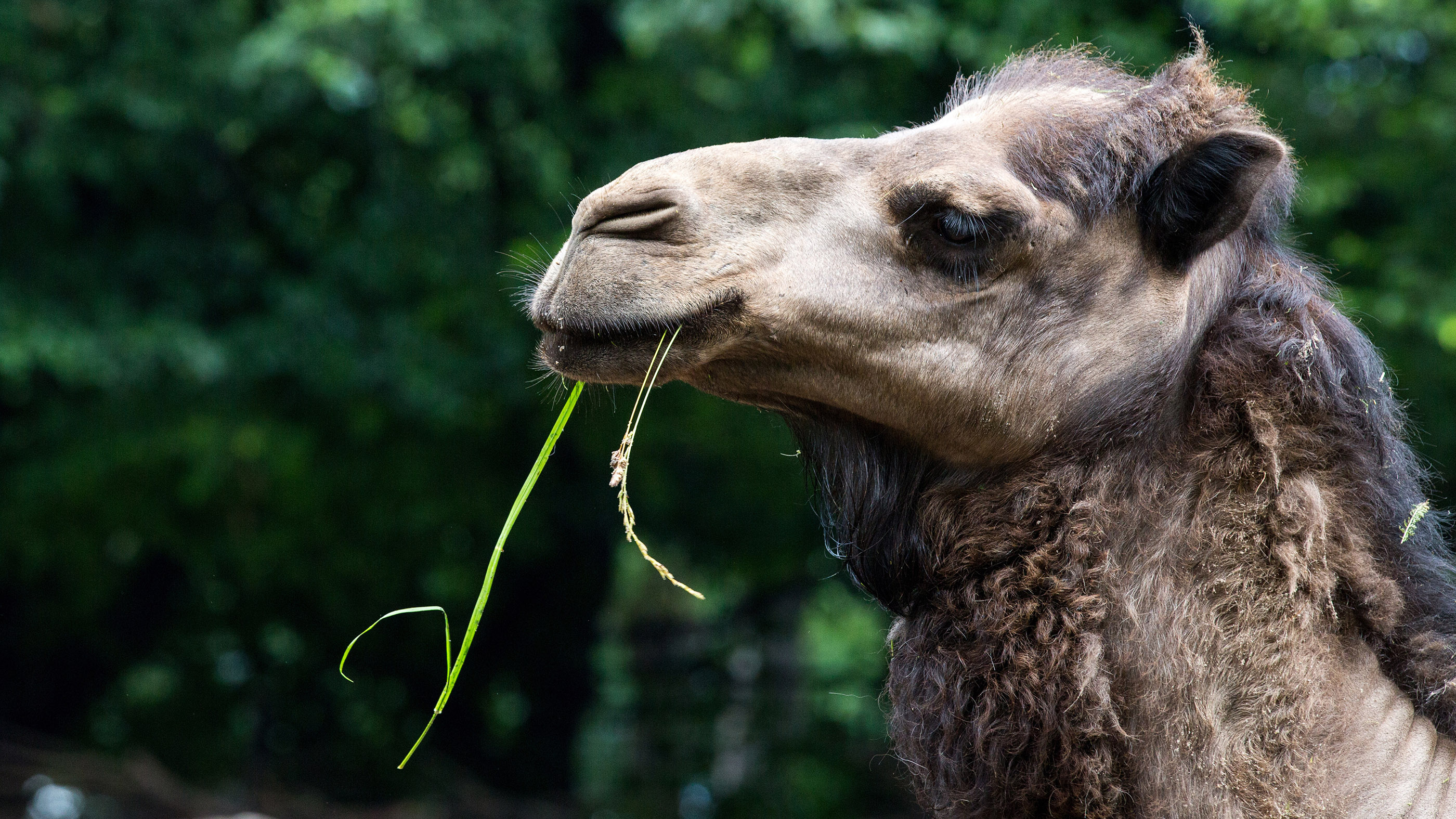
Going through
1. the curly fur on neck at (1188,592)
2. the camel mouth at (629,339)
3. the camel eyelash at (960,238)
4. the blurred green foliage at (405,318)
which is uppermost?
the camel eyelash at (960,238)

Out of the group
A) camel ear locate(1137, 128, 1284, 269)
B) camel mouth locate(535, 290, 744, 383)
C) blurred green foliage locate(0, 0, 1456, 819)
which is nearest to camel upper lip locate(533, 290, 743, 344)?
camel mouth locate(535, 290, 744, 383)

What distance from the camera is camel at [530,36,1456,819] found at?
2.39m

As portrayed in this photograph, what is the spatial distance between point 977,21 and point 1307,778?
5583 mm

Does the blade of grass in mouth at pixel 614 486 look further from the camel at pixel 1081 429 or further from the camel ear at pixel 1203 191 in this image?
the camel ear at pixel 1203 191

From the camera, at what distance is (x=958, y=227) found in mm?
2562

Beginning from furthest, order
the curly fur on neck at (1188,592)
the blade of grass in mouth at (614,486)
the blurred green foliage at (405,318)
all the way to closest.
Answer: the blurred green foliage at (405,318) < the blade of grass in mouth at (614,486) < the curly fur on neck at (1188,592)

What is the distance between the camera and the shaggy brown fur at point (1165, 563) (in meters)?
2.38

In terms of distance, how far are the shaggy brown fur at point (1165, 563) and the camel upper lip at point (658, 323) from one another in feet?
1.30

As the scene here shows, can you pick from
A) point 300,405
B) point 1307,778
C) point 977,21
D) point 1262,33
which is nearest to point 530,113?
point 300,405

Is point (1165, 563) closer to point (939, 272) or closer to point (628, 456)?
point (939, 272)

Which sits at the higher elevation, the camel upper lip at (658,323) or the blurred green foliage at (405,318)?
the camel upper lip at (658,323)

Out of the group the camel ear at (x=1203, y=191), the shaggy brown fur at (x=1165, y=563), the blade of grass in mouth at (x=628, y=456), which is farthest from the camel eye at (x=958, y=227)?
the blade of grass in mouth at (x=628, y=456)

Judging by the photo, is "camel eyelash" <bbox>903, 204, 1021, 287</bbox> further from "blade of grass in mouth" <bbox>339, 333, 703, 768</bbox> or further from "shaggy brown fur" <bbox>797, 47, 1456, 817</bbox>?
"blade of grass in mouth" <bbox>339, 333, 703, 768</bbox>

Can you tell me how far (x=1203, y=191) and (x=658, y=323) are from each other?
1.08 metres
